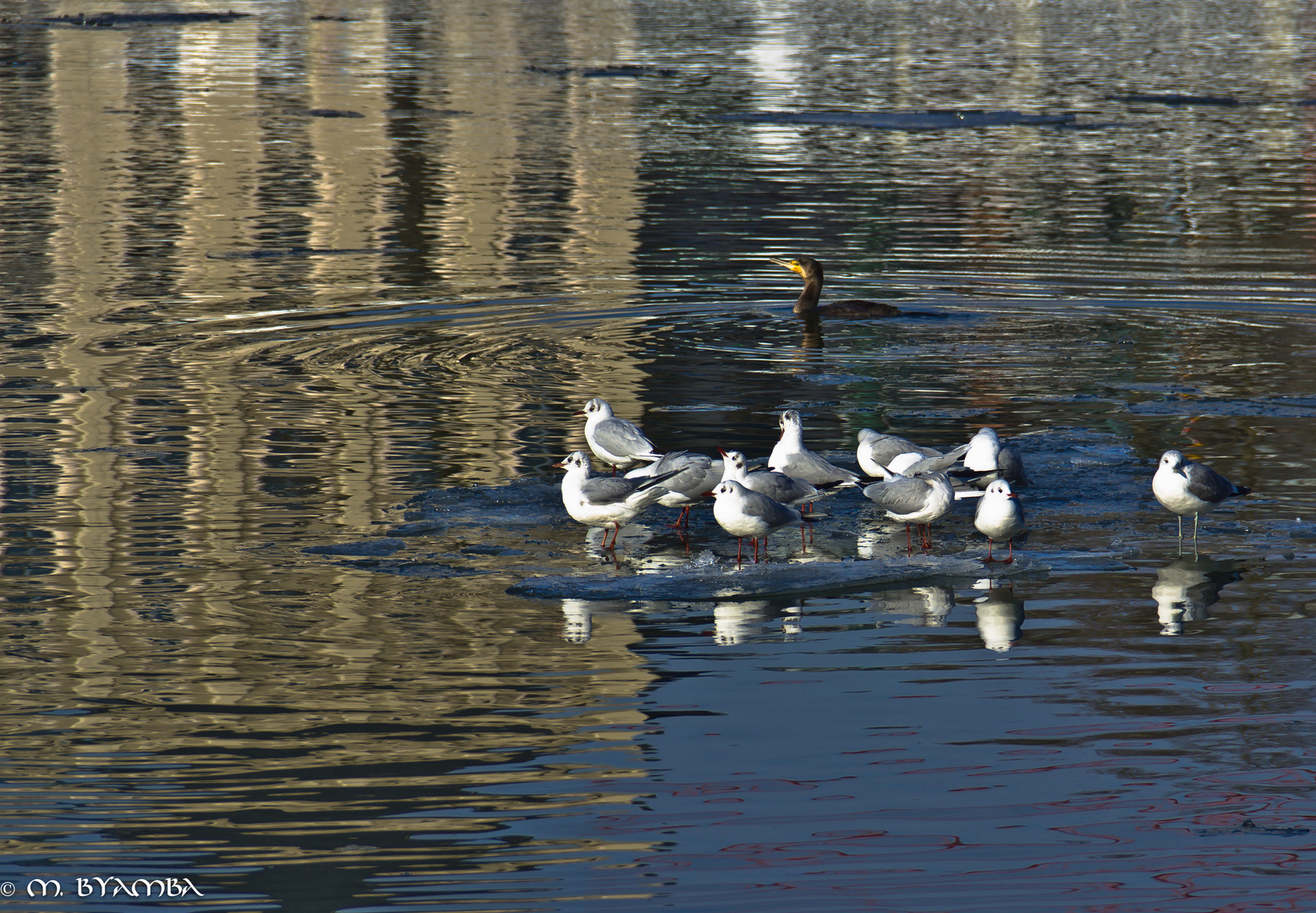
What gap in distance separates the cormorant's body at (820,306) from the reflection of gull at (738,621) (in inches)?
357

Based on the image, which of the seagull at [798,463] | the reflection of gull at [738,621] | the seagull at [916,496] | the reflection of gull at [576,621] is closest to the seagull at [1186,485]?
the seagull at [916,496]

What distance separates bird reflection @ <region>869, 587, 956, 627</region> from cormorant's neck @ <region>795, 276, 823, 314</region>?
28.6 feet

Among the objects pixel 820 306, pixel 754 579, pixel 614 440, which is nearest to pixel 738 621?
pixel 754 579

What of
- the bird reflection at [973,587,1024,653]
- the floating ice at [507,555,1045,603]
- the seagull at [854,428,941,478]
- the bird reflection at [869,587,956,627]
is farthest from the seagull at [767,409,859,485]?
the bird reflection at [973,587,1024,653]

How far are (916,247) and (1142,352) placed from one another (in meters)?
6.45

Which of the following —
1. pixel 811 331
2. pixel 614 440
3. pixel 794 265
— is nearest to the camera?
pixel 614 440

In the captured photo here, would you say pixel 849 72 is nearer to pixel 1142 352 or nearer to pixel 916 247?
pixel 916 247

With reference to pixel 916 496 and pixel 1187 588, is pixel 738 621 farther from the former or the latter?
pixel 1187 588

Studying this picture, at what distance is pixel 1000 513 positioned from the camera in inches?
376

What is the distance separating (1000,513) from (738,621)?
184cm

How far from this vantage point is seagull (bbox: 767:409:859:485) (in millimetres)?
10539

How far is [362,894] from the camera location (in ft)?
19.4

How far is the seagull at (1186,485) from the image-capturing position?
9.85 meters

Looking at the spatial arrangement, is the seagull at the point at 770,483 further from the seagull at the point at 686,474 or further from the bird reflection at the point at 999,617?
the bird reflection at the point at 999,617
